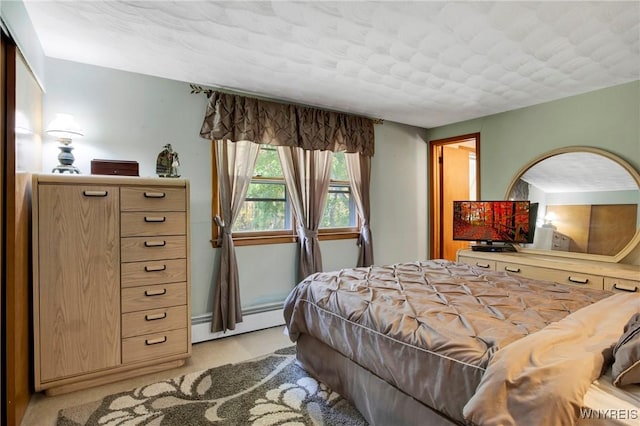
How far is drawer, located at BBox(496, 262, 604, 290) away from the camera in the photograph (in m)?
2.68

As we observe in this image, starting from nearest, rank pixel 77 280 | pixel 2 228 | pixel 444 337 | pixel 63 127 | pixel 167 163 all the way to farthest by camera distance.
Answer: pixel 444 337, pixel 2 228, pixel 77 280, pixel 63 127, pixel 167 163

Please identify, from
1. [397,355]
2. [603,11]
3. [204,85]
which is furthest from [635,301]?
[204,85]

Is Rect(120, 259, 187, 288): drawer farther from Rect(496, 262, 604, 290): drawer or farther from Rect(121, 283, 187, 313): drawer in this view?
Rect(496, 262, 604, 290): drawer

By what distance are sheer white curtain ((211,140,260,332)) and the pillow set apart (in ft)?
8.75

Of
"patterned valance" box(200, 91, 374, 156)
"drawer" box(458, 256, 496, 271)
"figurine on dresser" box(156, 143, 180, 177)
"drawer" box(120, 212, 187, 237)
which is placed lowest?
"drawer" box(458, 256, 496, 271)

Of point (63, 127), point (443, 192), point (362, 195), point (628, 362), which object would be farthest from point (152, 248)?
point (443, 192)

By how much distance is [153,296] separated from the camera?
2.42m

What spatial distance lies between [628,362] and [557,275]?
2.18m

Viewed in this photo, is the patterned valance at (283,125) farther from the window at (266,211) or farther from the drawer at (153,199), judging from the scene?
the drawer at (153,199)

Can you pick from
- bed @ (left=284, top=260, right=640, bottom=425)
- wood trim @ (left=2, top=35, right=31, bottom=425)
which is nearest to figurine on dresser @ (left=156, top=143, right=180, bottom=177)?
wood trim @ (left=2, top=35, right=31, bottom=425)

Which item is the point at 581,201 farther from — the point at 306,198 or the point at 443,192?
the point at 306,198

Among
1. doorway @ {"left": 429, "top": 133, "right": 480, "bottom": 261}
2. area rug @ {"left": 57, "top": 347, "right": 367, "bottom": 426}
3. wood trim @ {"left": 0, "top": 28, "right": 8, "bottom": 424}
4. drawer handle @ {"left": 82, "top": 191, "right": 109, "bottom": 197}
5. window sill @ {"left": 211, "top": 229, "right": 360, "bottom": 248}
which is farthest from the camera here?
doorway @ {"left": 429, "top": 133, "right": 480, "bottom": 261}

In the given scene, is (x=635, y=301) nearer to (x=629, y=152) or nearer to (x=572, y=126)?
(x=629, y=152)

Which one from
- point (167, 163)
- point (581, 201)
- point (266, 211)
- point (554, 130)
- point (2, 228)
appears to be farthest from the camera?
point (266, 211)
